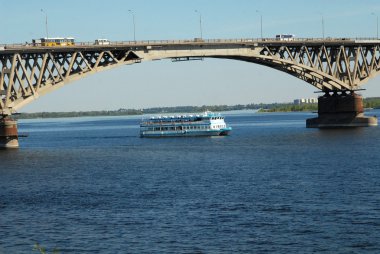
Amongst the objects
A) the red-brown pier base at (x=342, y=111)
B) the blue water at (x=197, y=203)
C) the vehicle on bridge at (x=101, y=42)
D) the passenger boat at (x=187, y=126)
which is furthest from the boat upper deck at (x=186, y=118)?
the blue water at (x=197, y=203)

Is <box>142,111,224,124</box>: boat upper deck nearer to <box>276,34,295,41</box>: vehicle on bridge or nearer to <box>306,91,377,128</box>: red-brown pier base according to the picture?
<box>306,91,377,128</box>: red-brown pier base

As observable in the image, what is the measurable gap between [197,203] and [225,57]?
7248 cm

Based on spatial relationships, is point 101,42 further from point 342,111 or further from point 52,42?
point 342,111

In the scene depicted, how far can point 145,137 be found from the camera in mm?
161750

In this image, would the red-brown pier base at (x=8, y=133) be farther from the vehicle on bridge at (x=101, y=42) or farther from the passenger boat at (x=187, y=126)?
the passenger boat at (x=187, y=126)

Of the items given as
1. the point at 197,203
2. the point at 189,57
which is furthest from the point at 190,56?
the point at 197,203

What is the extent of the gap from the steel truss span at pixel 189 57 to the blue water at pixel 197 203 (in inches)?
523

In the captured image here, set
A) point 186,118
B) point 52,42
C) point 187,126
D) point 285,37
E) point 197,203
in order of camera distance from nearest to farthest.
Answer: point 197,203, point 52,42, point 285,37, point 187,126, point 186,118

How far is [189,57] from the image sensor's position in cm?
12531

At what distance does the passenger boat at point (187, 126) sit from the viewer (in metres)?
156

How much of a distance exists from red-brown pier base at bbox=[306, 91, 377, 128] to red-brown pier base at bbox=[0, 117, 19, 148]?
59387mm

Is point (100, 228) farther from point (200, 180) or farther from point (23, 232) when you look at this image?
point (200, 180)

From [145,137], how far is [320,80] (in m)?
38.1

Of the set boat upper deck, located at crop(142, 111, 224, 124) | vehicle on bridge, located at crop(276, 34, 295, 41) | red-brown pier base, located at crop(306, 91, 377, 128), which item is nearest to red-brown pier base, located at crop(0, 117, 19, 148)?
vehicle on bridge, located at crop(276, 34, 295, 41)
